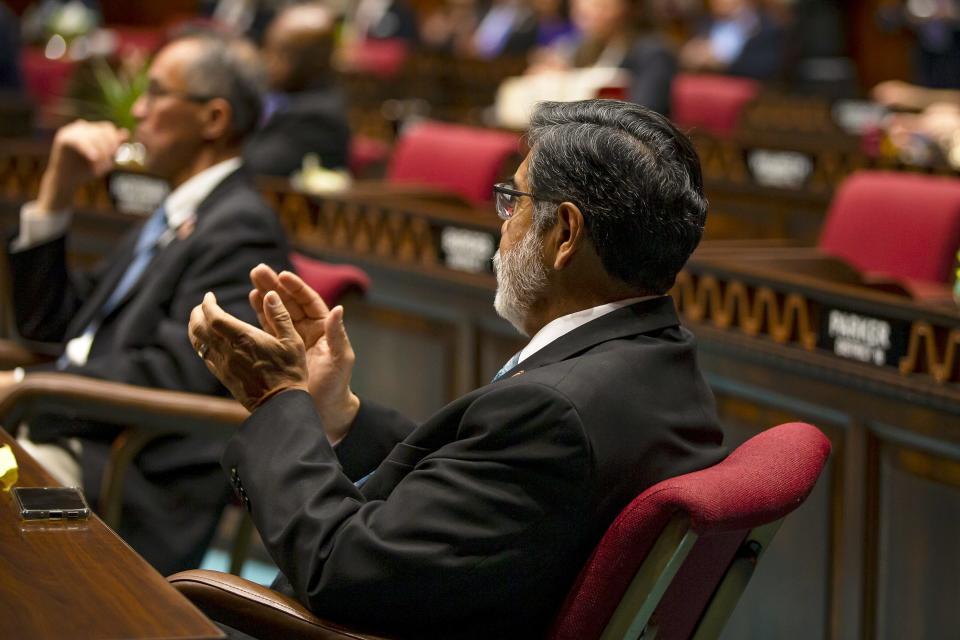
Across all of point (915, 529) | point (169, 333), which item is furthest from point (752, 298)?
point (169, 333)

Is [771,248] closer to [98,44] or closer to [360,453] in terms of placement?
[360,453]

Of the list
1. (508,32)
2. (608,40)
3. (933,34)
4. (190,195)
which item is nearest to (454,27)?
(508,32)

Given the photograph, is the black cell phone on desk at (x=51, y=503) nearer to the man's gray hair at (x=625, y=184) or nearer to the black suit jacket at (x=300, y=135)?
the man's gray hair at (x=625, y=184)

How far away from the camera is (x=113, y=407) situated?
2.71m

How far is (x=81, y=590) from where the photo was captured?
1604 mm

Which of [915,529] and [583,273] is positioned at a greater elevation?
[583,273]

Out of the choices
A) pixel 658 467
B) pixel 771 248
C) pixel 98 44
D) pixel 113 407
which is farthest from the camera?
pixel 98 44

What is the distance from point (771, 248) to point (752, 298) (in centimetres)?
55

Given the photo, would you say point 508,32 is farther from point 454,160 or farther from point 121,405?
point 121,405

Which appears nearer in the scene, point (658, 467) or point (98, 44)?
point (658, 467)

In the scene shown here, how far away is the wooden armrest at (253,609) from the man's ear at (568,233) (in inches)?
20.5

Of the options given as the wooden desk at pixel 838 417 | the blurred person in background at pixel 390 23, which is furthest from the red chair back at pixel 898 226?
the blurred person in background at pixel 390 23

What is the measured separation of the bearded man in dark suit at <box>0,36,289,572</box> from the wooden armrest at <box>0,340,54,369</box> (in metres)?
0.04

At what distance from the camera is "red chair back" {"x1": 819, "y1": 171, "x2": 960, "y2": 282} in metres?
3.80
